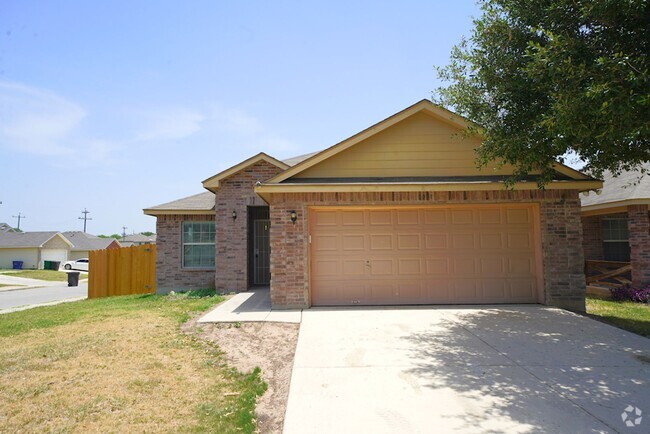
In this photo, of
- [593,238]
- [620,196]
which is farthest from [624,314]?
[593,238]

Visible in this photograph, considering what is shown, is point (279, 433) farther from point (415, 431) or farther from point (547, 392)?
point (547, 392)

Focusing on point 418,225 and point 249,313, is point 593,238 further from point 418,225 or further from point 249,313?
point 249,313

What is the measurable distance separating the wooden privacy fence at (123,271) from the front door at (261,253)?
5117 millimetres

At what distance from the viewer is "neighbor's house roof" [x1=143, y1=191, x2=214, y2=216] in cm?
1382

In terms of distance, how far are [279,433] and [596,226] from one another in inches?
611

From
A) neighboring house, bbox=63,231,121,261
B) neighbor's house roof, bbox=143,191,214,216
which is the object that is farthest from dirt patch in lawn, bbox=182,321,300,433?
neighboring house, bbox=63,231,121,261

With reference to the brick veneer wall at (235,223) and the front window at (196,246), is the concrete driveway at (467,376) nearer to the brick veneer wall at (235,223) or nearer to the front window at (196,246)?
the brick veneer wall at (235,223)

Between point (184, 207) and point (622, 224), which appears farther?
point (184, 207)

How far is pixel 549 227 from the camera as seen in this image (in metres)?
9.22

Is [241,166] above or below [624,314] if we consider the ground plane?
above

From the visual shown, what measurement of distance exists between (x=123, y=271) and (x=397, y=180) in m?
13.5

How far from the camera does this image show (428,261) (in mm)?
9508

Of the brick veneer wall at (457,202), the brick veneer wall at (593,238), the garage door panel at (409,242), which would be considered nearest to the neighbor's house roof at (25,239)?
the brick veneer wall at (457,202)

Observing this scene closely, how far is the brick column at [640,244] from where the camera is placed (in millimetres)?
11250
